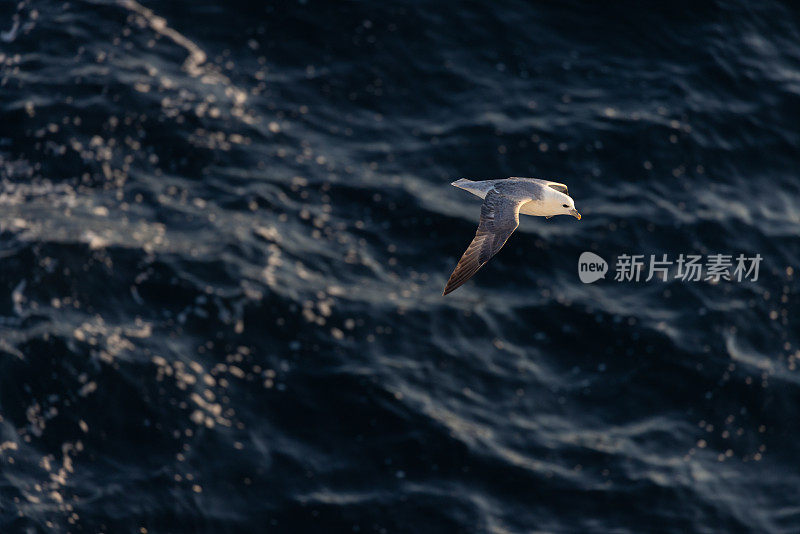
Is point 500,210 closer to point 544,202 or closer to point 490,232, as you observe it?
point 490,232

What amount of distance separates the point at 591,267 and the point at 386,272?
14.5 ft

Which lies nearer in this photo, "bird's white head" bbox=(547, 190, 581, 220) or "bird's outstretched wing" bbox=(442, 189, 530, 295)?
"bird's outstretched wing" bbox=(442, 189, 530, 295)

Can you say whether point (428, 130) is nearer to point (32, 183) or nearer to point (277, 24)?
point (277, 24)

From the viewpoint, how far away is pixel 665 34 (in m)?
27.2

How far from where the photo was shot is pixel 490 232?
1451cm

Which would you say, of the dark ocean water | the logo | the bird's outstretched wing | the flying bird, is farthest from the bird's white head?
the logo

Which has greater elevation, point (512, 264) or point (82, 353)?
point (512, 264)

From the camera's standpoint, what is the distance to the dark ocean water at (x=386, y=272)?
19.8 meters

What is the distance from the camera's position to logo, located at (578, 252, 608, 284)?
22.9m

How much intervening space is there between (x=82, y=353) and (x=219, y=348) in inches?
99.9

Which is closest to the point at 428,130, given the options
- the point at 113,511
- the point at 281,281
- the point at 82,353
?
the point at 281,281

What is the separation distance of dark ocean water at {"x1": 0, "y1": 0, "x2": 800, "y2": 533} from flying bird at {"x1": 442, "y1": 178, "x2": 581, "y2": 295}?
232 inches

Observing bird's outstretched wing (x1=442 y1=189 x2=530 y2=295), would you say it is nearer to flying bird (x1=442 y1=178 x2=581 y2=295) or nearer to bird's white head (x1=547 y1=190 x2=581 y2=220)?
flying bird (x1=442 y1=178 x2=581 y2=295)

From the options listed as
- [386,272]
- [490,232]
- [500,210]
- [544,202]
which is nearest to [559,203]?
[544,202]
